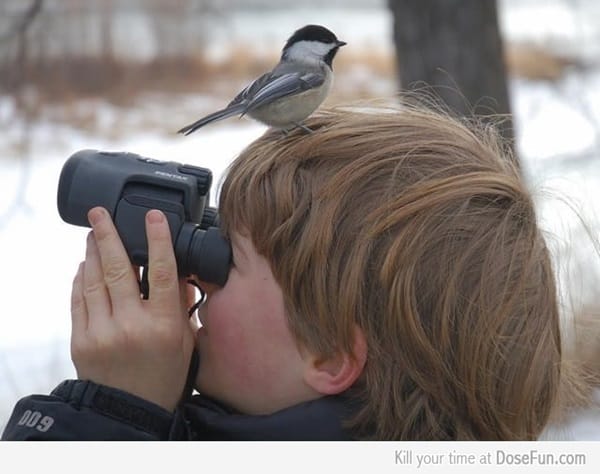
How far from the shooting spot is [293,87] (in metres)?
1.45

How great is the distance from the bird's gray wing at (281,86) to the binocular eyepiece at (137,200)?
0.62 ft

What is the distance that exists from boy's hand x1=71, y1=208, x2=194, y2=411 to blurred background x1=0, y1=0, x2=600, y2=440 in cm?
55

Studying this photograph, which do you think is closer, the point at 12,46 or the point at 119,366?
the point at 119,366

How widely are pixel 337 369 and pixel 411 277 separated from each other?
144 mm

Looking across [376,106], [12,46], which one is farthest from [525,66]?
[376,106]

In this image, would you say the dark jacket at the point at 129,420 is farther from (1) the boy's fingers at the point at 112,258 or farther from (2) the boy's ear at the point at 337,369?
(1) the boy's fingers at the point at 112,258

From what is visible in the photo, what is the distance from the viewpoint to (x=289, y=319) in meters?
1.27

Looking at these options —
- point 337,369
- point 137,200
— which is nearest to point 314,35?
point 137,200

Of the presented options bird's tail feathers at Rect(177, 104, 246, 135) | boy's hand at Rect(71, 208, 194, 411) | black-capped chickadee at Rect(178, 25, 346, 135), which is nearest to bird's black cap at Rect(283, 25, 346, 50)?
black-capped chickadee at Rect(178, 25, 346, 135)

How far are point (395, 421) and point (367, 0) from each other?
26.2ft

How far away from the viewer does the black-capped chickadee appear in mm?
1406

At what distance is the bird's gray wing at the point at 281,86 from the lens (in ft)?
4.74
